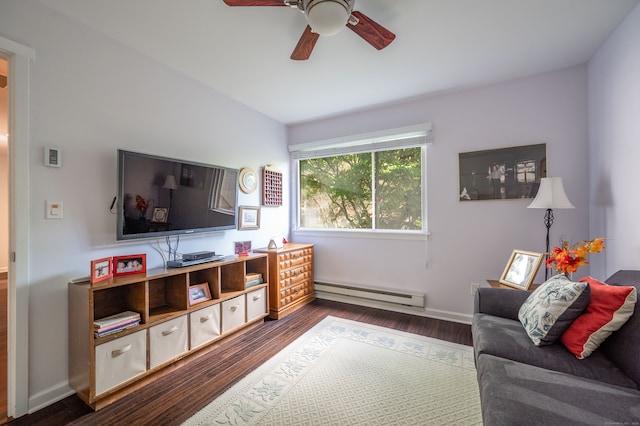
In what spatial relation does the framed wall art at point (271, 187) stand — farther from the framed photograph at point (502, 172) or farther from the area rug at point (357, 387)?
the framed photograph at point (502, 172)

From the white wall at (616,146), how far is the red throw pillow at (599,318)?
25.6 inches

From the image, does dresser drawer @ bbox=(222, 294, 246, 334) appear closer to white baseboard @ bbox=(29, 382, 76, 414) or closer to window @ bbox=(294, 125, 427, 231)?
white baseboard @ bbox=(29, 382, 76, 414)

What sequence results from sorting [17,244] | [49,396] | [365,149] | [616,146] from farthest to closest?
[365,149] → [616,146] → [49,396] → [17,244]

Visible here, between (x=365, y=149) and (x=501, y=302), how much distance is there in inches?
86.4

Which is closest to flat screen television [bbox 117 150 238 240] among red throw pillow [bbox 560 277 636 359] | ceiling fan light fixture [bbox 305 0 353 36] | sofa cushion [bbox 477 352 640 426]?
ceiling fan light fixture [bbox 305 0 353 36]

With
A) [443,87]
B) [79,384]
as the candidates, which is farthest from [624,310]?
[79,384]

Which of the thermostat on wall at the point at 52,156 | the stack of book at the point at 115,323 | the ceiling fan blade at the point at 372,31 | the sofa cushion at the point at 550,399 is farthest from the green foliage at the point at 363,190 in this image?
the thermostat on wall at the point at 52,156

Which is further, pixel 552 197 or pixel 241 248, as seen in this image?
pixel 241 248

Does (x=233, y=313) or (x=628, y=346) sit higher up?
(x=628, y=346)

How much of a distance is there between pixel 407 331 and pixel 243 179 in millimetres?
2403

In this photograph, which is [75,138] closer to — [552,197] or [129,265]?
[129,265]

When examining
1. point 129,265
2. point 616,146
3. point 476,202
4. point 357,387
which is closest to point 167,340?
point 129,265

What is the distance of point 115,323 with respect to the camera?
68.0 inches

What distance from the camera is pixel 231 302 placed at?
8.28 ft
